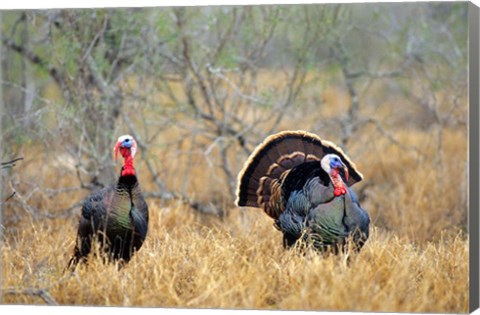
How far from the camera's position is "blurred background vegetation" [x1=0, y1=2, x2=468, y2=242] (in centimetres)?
754

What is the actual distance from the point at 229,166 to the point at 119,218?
327cm

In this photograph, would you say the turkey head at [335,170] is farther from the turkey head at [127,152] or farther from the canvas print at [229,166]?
the turkey head at [127,152]

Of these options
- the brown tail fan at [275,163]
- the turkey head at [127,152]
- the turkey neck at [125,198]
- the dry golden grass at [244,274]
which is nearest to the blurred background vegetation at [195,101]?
the dry golden grass at [244,274]

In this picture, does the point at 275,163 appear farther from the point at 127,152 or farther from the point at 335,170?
the point at 127,152

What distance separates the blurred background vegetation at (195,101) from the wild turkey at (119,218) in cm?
152

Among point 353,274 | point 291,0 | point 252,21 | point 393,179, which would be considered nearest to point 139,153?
point 252,21

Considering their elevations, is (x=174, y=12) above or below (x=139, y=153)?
above

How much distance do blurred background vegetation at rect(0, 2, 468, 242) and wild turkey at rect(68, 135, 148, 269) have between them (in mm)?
1521

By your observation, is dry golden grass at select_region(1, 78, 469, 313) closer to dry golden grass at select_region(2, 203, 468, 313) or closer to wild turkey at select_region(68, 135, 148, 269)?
dry golden grass at select_region(2, 203, 468, 313)

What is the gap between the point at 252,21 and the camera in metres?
8.11

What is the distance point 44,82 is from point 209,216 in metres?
2.05

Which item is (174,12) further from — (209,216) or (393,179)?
(393,179)

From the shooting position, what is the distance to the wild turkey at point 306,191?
537cm

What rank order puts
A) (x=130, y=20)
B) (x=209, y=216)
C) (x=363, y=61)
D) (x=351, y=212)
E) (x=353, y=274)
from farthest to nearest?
(x=363, y=61) → (x=209, y=216) → (x=130, y=20) → (x=351, y=212) → (x=353, y=274)
